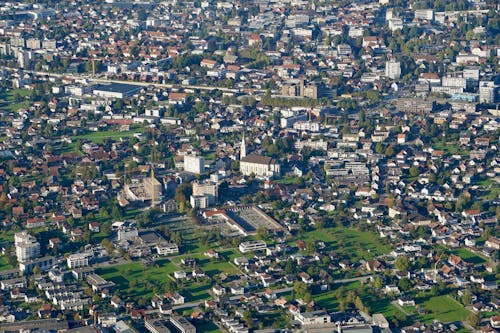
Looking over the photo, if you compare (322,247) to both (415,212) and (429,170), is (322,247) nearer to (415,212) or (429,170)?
(415,212)

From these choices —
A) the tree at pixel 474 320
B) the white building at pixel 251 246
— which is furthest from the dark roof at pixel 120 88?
the tree at pixel 474 320

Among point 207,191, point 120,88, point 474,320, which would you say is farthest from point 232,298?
point 120,88

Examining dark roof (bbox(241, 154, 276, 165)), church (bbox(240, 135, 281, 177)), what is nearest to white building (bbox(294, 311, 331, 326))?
church (bbox(240, 135, 281, 177))

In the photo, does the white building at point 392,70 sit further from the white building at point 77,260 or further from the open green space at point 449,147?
the white building at point 77,260

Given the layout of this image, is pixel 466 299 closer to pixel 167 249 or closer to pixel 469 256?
pixel 469 256

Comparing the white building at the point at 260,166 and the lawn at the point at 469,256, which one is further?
the white building at the point at 260,166
